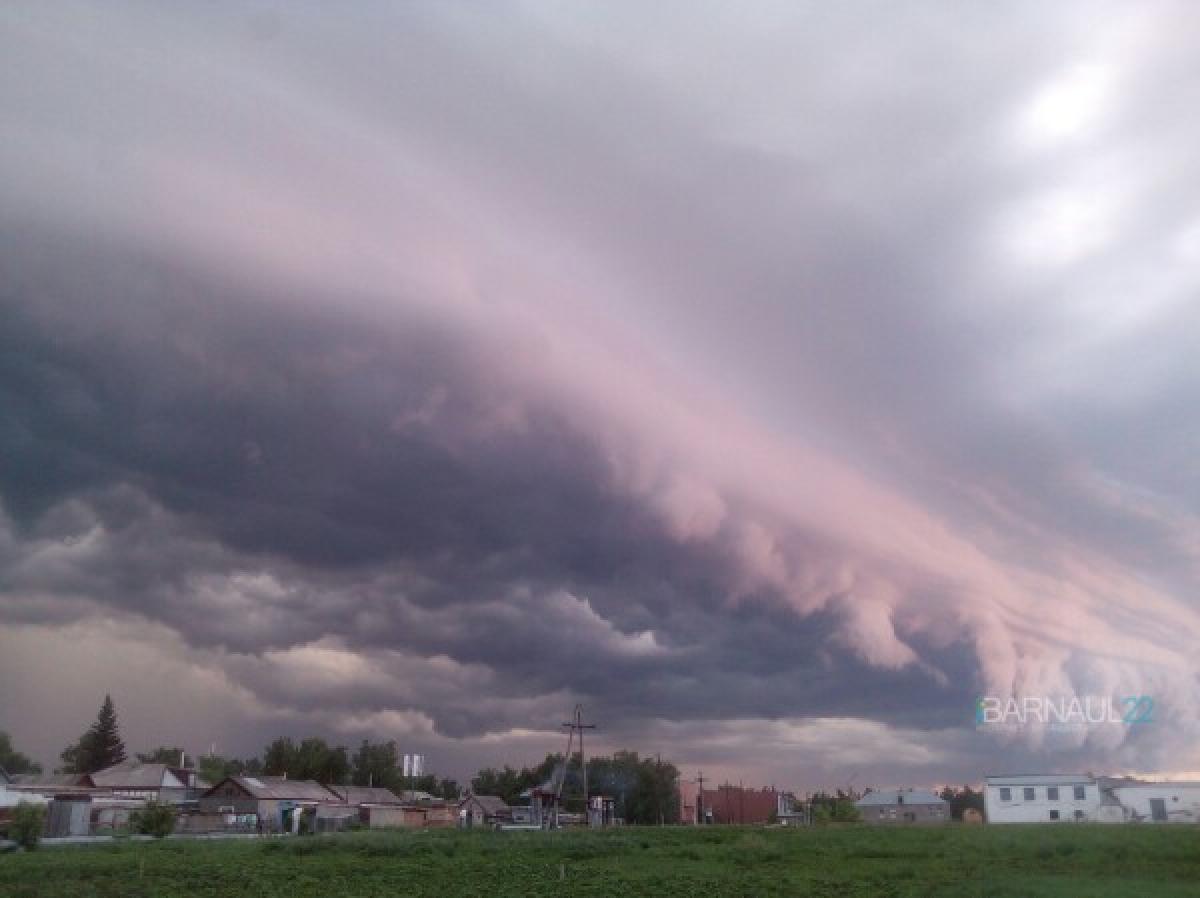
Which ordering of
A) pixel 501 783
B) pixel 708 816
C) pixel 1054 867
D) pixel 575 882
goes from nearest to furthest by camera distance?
pixel 575 882, pixel 1054 867, pixel 708 816, pixel 501 783

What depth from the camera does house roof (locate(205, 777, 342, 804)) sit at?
3472 inches

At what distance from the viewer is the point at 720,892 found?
123 ft

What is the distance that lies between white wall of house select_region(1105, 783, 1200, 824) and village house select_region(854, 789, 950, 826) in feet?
75.0

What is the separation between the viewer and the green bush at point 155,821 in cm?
6053

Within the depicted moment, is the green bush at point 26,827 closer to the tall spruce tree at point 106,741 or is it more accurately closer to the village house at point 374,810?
the village house at point 374,810

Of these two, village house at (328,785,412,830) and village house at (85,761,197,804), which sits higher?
village house at (85,761,197,804)

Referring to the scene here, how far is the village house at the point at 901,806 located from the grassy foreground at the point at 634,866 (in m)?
36.3

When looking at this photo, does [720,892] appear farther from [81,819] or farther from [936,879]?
[81,819]

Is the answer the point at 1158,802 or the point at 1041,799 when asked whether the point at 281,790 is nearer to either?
the point at 1041,799

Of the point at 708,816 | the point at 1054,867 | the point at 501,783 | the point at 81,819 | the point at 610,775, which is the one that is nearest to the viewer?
the point at 1054,867

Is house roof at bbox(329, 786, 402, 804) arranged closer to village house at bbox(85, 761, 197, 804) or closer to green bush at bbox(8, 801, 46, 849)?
village house at bbox(85, 761, 197, 804)

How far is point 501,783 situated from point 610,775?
32.4m

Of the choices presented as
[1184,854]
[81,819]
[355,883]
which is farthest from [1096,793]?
[81,819]

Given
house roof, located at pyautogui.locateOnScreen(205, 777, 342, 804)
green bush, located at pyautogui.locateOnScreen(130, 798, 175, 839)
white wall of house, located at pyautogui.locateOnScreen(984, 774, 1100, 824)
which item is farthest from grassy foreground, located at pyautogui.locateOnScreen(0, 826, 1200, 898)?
house roof, located at pyautogui.locateOnScreen(205, 777, 342, 804)
